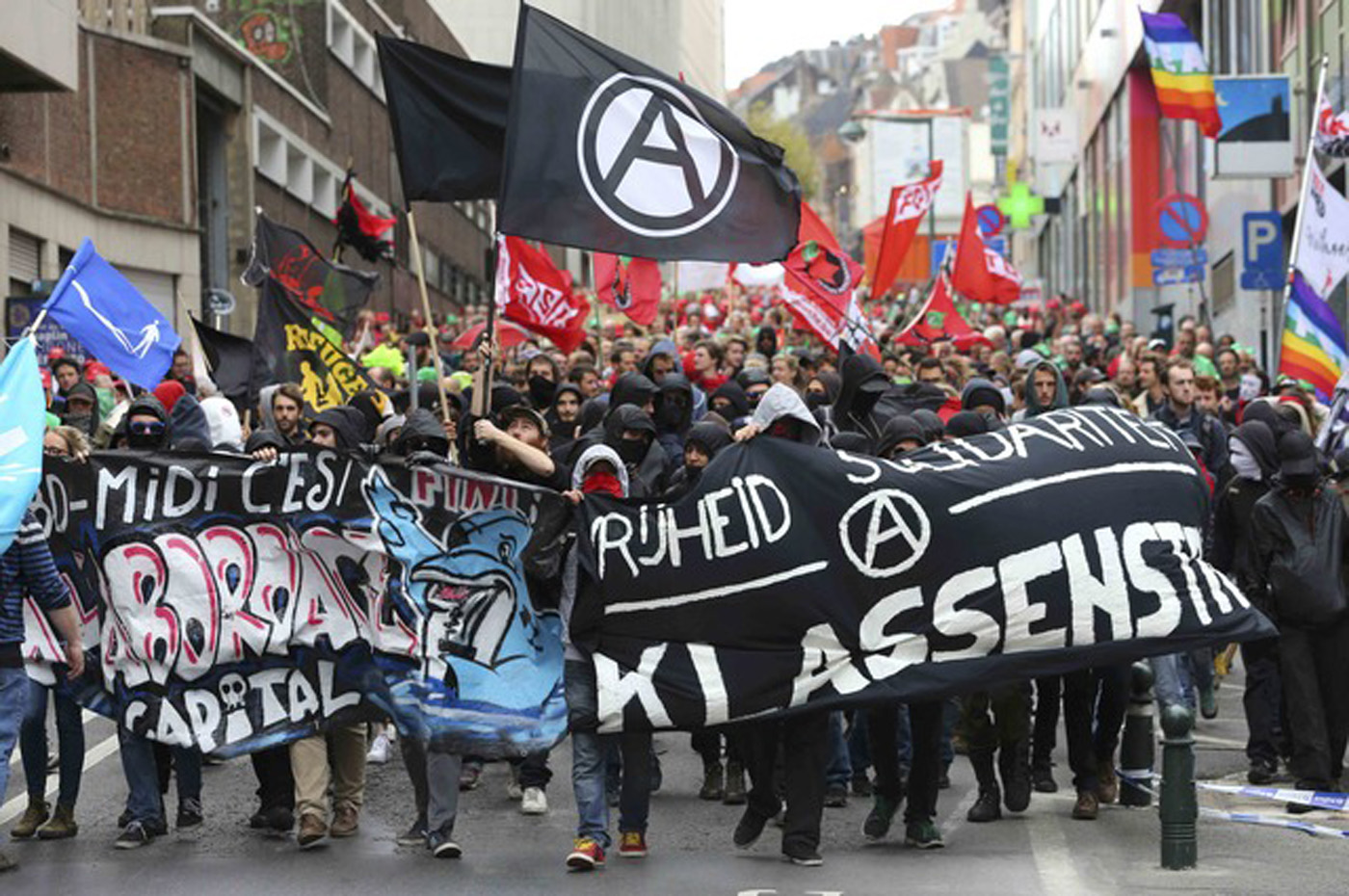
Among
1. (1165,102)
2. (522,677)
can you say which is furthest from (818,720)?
(1165,102)

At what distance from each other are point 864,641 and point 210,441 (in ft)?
20.6

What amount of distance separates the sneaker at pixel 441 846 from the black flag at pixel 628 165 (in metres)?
2.57

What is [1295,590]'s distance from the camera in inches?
478

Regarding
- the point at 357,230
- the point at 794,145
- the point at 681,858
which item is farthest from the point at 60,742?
the point at 794,145

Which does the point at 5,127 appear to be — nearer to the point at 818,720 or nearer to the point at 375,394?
the point at 375,394

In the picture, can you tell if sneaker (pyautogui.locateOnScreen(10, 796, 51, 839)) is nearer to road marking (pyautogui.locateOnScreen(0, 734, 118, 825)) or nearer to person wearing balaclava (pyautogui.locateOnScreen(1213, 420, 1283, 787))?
road marking (pyautogui.locateOnScreen(0, 734, 118, 825))

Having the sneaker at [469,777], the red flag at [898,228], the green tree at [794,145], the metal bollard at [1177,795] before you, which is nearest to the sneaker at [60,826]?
the sneaker at [469,777]

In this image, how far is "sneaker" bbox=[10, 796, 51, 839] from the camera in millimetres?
11203

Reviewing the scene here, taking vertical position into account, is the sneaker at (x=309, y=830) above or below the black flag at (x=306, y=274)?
below

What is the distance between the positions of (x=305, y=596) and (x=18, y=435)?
1441mm

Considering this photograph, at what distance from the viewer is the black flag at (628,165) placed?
11547 millimetres

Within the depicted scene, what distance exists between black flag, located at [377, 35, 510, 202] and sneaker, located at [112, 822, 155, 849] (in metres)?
3.09

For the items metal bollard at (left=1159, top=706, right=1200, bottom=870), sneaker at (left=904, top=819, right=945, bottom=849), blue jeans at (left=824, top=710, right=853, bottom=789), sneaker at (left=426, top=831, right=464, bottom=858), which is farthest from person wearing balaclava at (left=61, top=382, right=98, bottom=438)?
metal bollard at (left=1159, top=706, right=1200, bottom=870)

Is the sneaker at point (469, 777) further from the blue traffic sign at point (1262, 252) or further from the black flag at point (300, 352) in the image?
the blue traffic sign at point (1262, 252)
